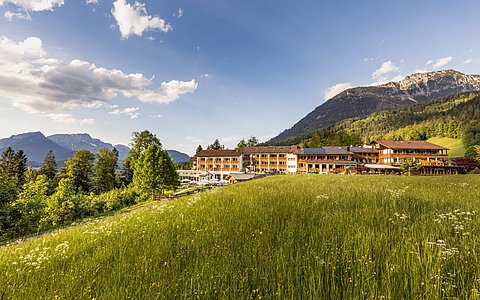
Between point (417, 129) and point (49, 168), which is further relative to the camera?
point (417, 129)

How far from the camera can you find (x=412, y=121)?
548ft

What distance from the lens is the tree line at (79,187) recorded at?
66.3 ft

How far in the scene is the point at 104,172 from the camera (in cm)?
6134

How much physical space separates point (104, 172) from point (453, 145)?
5898 inches

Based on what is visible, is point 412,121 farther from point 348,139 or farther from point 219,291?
point 219,291

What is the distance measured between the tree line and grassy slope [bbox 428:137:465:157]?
116011 mm

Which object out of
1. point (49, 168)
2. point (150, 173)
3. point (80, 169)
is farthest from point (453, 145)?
point (49, 168)

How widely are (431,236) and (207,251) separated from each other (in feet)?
13.4

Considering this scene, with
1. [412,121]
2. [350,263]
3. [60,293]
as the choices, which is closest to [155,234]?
[60,293]

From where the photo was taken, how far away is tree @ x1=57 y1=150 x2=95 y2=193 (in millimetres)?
55500

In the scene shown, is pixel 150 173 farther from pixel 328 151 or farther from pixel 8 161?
pixel 328 151

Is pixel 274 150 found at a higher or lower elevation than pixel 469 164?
higher

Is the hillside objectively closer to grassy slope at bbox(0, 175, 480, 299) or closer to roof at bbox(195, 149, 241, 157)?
roof at bbox(195, 149, 241, 157)

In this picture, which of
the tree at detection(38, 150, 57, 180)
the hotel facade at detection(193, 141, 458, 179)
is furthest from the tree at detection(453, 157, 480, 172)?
the tree at detection(38, 150, 57, 180)
